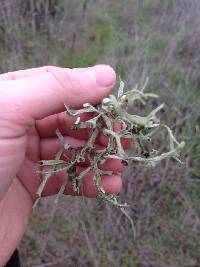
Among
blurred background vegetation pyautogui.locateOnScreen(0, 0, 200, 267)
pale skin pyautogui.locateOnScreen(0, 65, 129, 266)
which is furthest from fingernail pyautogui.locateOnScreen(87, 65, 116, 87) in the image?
blurred background vegetation pyautogui.locateOnScreen(0, 0, 200, 267)

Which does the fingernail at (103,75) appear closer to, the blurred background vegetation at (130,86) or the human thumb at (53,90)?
the human thumb at (53,90)

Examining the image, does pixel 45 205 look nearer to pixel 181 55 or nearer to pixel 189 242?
pixel 189 242

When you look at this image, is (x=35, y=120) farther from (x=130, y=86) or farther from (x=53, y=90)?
(x=130, y=86)

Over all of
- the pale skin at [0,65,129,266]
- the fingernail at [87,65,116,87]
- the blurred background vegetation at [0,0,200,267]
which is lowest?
the blurred background vegetation at [0,0,200,267]

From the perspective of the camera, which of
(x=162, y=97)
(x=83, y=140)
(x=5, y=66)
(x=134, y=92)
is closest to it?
(x=134, y=92)

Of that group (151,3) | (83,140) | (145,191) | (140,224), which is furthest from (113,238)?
(151,3)

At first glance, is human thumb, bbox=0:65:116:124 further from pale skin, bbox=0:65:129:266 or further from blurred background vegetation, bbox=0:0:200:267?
blurred background vegetation, bbox=0:0:200:267

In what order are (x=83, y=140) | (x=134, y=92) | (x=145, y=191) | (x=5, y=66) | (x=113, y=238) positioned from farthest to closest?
(x=5, y=66)
(x=145, y=191)
(x=113, y=238)
(x=83, y=140)
(x=134, y=92)
